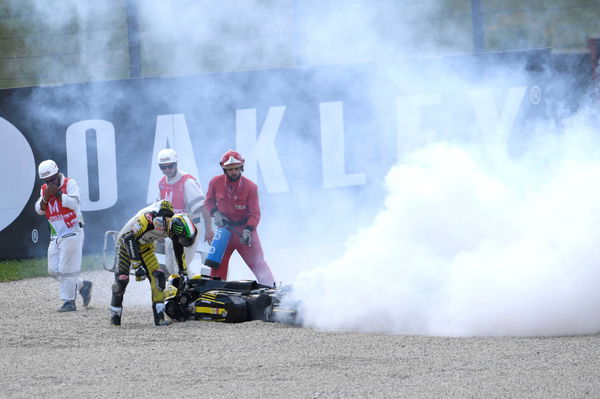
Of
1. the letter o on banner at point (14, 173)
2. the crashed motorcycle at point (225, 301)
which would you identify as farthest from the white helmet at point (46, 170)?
the letter o on banner at point (14, 173)

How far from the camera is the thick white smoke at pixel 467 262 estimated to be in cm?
803

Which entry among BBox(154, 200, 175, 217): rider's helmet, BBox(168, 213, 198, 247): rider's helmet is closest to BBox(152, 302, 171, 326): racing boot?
BBox(168, 213, 198, 247): rider's helmet

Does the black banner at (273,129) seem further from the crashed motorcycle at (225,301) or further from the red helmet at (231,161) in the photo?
the crashed motorcycle at (225,301)

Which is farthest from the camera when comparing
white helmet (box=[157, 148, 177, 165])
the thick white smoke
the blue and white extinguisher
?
white helmet (box=[157, 148, 177, 165])

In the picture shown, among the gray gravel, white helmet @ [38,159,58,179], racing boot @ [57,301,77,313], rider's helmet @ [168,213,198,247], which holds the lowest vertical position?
the gray gravel

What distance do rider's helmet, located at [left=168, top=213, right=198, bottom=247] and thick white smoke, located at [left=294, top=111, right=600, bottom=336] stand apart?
1.12 metres

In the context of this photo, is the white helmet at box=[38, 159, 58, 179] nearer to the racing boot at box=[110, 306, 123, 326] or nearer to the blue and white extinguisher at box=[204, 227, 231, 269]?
the blue and white extinguisher at box=[204, 227, 231, 269]

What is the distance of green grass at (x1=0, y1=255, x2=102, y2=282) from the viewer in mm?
13877

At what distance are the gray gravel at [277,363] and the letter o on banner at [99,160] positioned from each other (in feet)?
19.8

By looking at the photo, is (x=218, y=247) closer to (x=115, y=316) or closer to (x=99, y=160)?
(x=115, y=316)

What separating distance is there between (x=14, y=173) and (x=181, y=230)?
656 centimetres

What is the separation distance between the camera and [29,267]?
47.3 feet

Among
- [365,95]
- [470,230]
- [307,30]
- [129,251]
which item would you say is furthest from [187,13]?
[470,230]

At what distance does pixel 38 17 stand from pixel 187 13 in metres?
2.56
